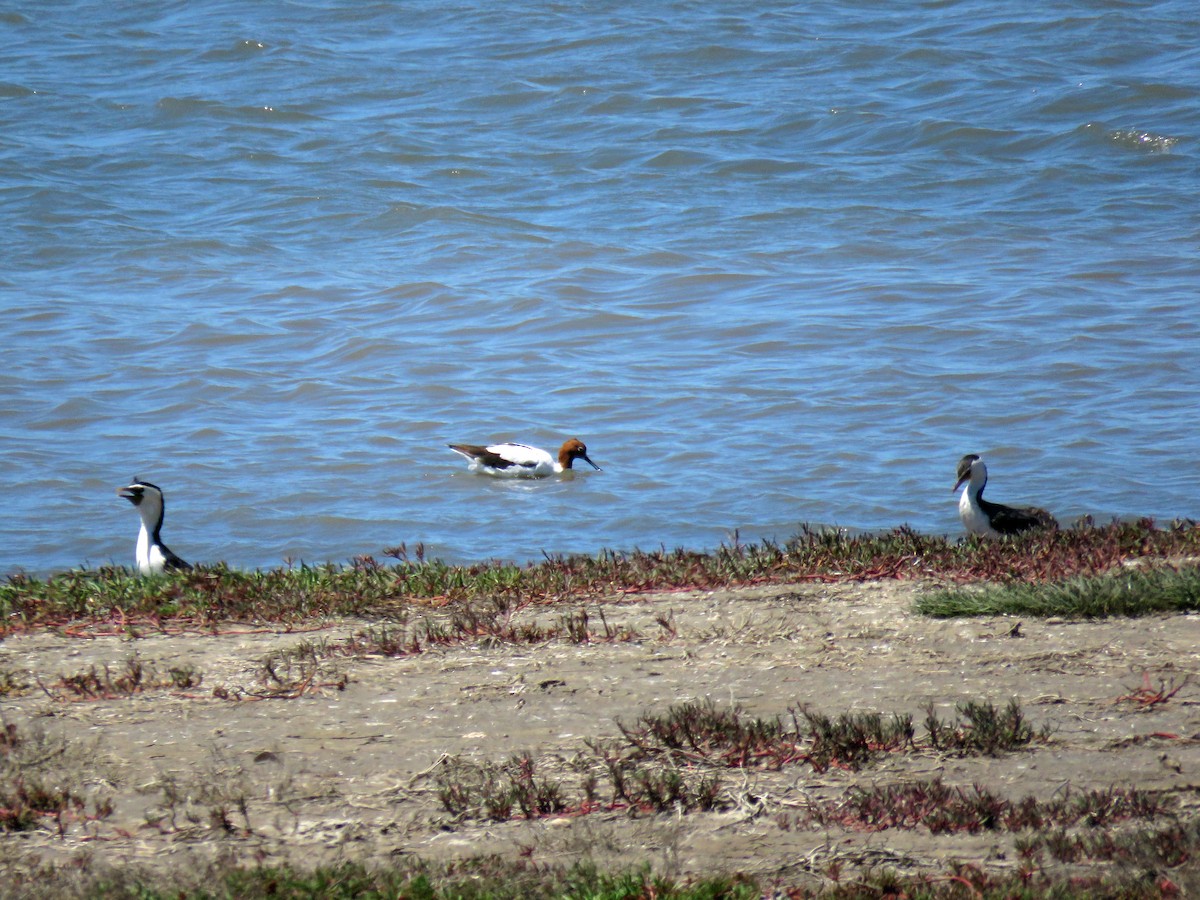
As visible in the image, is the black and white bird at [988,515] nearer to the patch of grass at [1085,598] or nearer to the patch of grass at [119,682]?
the patch of grass at [1085,598]

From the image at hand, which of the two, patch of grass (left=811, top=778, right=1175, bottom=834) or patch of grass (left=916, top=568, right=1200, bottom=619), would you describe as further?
patch of grass (left=916, top=568, right=1200, bottom=619)

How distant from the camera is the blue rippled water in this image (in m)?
12.9

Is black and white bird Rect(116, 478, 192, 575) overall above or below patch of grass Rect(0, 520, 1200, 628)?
below

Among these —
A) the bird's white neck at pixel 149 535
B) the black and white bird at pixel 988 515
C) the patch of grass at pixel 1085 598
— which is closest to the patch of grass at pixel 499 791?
the patch of grass at pixel 1085 598

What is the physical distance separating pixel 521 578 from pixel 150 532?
3.65 metres

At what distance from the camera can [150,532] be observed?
1009 cm

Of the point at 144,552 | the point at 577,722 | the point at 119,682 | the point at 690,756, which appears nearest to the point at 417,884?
the point at 690,756

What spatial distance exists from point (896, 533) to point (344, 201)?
16.2m

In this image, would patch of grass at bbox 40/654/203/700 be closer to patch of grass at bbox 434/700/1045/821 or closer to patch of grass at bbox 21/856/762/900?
patch of grass at bbox 434/700/1045/821

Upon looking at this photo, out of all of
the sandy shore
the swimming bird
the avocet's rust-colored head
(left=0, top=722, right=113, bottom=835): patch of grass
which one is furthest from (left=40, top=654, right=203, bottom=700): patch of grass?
the avocet's rust-colored head

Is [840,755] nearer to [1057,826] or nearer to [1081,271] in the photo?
[1057,826]

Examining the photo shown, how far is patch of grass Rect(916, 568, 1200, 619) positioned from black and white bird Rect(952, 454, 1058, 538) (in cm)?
268

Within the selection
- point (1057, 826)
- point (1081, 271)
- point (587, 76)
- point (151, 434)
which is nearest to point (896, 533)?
point (1057, 826)

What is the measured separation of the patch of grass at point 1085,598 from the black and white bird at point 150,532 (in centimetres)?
486
